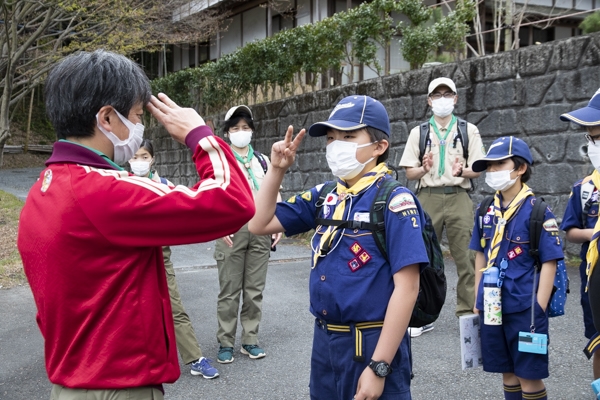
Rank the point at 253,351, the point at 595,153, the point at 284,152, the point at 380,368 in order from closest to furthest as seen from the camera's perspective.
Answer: the point at 380,368
the point at 284,152
the point at 595,153
the point at 253,351

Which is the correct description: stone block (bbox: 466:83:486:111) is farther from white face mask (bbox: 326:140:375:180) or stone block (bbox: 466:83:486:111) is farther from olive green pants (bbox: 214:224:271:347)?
white face mask (bbox: 326:140:375:180)

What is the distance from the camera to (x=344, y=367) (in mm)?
2672

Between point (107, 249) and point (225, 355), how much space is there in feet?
11.1

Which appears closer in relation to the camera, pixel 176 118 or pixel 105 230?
pixel 105 230

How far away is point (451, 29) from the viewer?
32.1 ft

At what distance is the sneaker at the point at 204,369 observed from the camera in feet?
16.1

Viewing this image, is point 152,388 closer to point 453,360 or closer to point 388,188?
point 388,188

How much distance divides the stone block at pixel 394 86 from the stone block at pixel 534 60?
1959mm

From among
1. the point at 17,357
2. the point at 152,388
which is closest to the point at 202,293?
the point at 17,357

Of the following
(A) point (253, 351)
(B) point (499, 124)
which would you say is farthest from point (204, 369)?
(B) point (499, 124)

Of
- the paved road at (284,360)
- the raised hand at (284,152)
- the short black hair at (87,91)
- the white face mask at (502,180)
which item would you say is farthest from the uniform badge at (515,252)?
the short black hair at (87,91)

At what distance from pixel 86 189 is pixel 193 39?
16.5 meters

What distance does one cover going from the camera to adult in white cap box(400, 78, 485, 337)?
600cm

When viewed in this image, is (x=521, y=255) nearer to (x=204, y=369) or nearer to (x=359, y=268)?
(x=359, y=268)
